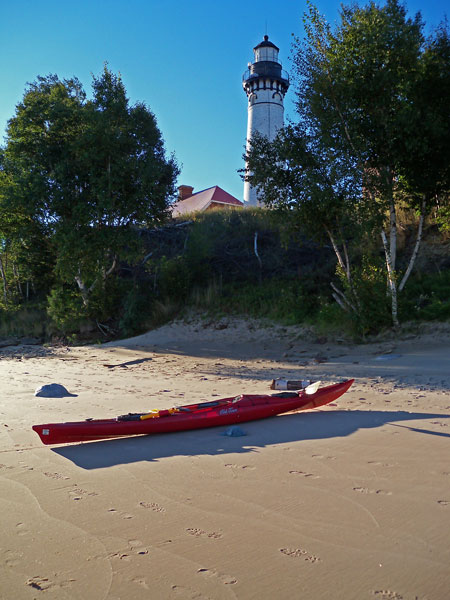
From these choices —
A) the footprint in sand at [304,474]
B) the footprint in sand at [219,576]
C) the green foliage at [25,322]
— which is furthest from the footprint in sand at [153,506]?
the green foliage at [25,322]

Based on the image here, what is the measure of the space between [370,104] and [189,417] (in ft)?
32.0

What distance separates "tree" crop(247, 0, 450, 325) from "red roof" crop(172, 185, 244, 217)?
69.6ft

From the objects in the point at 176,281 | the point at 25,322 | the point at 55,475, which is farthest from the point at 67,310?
the point at 55,475

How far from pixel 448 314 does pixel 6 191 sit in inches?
626

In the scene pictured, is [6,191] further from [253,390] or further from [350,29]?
[253,390]

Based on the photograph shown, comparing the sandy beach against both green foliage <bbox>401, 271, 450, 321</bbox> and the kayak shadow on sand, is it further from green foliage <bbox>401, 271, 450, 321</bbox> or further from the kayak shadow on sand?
green foliage <bbox>401, 271, 450, 321</bbox>

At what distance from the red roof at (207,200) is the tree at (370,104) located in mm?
21205

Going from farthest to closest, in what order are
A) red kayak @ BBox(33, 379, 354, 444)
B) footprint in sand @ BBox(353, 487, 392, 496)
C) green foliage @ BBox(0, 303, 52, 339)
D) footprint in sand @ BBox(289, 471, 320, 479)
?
1. green foliage @ BBox(0, 303, 52, 339)
2. red kayak @ BBox(33, 379, 354, 444)
3. footprint in sand @ BBox(289, 471, 320, 479)
4. footprint in sand @ BBox(353, 487, 392, 496)

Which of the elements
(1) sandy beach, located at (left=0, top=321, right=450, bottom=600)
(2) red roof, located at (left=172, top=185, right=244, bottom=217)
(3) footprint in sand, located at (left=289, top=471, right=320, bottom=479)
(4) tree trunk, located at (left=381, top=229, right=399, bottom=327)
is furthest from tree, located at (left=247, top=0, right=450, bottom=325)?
(2) red roof, located at (left=172, top=185, right=244, bottom=217)

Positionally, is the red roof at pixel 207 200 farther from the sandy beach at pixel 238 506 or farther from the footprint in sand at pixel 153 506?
the footprint in sand at pixel 153 506

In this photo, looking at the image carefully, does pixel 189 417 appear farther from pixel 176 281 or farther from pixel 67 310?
pixel 67 310

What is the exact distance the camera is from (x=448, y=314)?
451 inches

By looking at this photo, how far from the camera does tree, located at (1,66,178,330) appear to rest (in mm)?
16672

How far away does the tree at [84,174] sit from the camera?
54.7 feet
